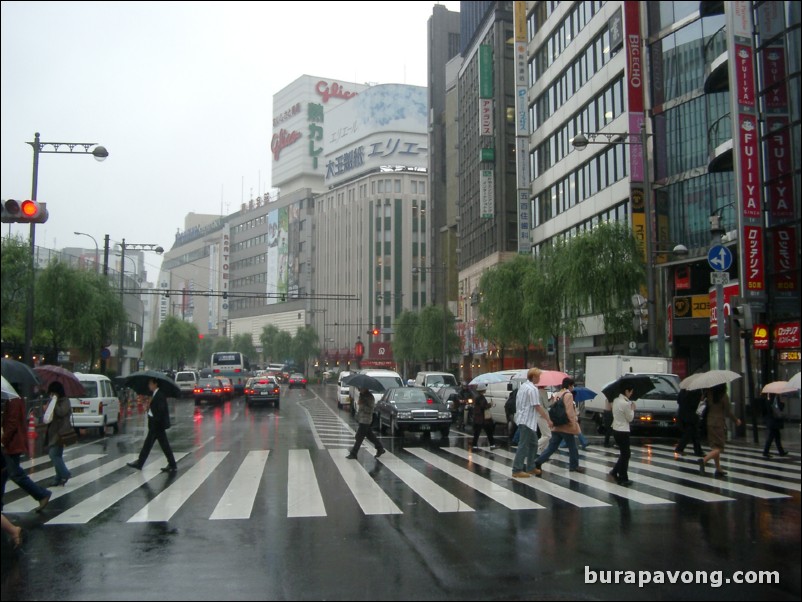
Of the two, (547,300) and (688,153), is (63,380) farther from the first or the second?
(688,153)

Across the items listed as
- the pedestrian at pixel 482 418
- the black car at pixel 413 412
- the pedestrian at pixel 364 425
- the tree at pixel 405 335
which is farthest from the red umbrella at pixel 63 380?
the tree at pixel 405 335

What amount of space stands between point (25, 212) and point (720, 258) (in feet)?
58.5

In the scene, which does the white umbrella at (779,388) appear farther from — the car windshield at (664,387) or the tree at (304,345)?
the tree at (304,345)

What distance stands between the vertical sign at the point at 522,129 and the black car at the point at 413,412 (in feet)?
107

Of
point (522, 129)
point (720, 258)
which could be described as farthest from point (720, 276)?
point (522, 129)

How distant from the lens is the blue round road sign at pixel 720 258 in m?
21.4

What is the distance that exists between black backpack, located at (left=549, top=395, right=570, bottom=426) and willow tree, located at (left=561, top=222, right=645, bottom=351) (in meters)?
17.8

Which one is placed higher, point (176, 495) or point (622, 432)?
point (622, 432)

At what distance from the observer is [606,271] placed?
3073 centimetres

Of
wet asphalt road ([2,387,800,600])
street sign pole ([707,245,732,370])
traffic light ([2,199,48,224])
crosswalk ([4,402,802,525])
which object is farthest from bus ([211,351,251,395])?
traffic light ([2,199,48,224])

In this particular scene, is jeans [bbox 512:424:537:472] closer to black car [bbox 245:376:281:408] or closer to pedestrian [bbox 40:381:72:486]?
pedestrian [bbox 40:381:72:486]

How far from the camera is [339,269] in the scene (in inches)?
4825

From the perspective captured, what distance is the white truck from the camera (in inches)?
854

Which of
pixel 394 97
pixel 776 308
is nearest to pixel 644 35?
pixel 776 308
